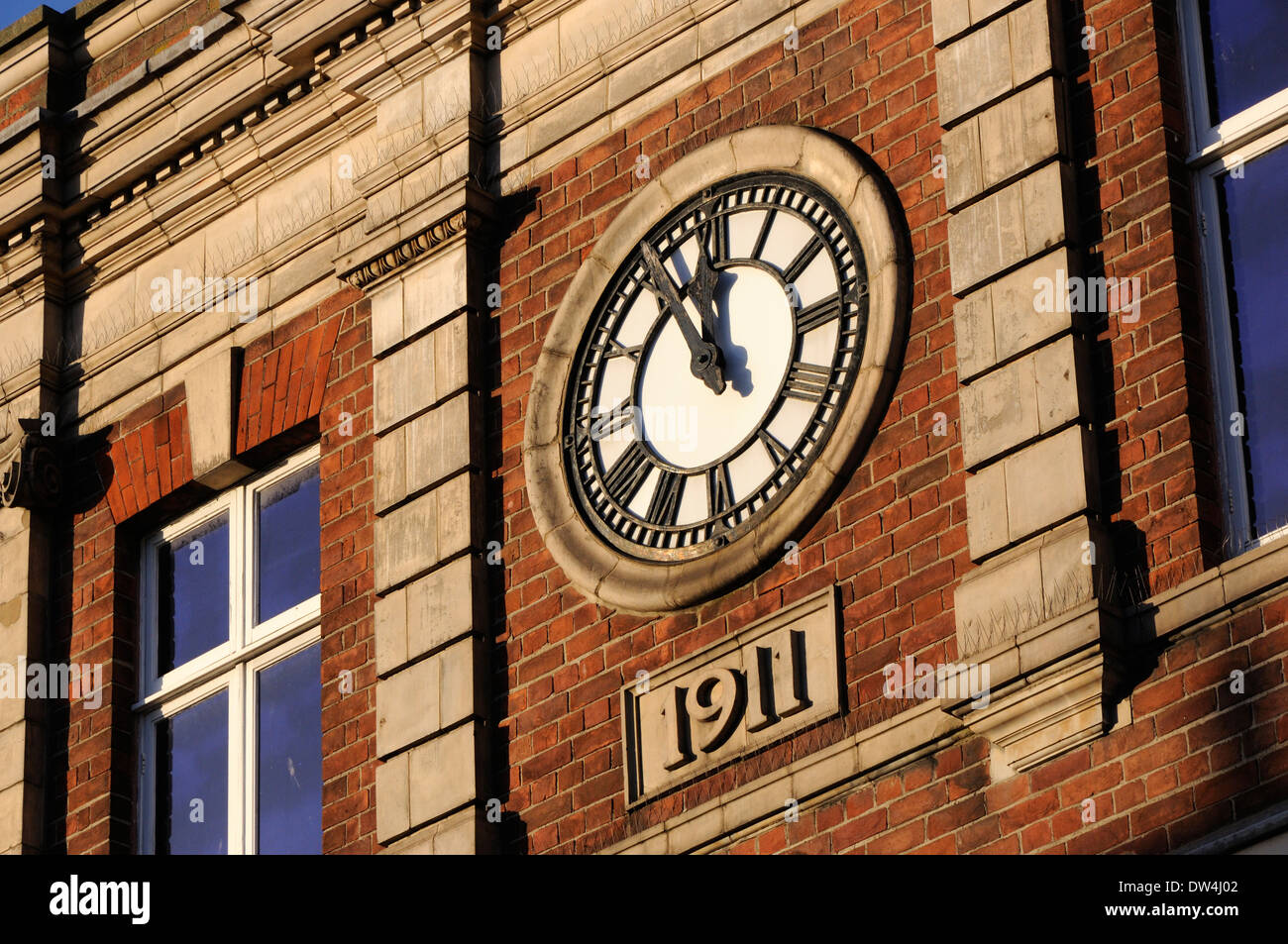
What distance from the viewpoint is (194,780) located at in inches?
599

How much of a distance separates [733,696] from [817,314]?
1650 mm

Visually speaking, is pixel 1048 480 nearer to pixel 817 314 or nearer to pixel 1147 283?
pixel 1147 283

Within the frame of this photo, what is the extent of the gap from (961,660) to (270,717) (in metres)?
4.36

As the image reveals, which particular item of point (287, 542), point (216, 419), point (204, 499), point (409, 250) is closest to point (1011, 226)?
point (409, 250)

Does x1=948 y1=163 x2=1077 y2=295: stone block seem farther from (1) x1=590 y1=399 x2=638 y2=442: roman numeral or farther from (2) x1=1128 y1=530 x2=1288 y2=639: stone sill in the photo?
(1) x1=590 y1=399 x2=638 y2=442: roman numeral

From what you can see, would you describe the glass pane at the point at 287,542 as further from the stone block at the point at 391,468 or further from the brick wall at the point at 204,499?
the stone block at the point at 391,468

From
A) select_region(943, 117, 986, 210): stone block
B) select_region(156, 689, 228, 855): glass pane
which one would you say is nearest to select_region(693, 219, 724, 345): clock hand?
select_region(943, 117, 986, 210): stone block

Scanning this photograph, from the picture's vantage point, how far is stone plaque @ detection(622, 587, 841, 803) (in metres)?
12.4

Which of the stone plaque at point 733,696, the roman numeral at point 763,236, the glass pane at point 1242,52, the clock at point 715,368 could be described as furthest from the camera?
the roman numeral at point 763,236

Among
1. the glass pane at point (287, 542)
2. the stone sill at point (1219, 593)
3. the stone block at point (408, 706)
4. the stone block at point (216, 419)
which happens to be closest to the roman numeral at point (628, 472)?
the stone block at point (408, 706)

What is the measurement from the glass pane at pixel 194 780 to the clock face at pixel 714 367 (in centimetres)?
262

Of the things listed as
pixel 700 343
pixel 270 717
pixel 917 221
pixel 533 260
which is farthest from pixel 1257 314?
pixel 270 717

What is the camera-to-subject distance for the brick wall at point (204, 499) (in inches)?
560

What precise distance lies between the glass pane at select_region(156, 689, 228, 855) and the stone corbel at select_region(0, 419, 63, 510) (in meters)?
1.36
